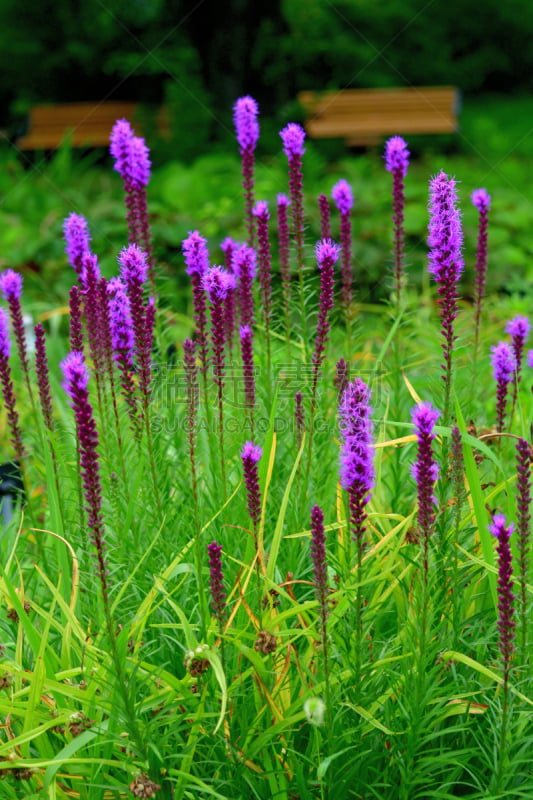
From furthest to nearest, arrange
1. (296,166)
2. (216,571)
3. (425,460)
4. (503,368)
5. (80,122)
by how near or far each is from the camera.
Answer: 1. (80,122)
2. (296,166)
3. (503,368)
4. (216,571)
5. (425,460)

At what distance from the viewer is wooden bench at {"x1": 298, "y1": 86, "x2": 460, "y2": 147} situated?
1268cm

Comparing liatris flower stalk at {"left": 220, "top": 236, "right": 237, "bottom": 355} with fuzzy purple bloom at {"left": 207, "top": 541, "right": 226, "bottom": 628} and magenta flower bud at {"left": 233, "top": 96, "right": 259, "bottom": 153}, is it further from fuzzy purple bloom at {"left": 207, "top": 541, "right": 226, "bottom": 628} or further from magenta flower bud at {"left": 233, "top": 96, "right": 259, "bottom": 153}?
fuzzy purple bloom at {"left": 207, "top": 541, "right": 226, "bottom": 628}

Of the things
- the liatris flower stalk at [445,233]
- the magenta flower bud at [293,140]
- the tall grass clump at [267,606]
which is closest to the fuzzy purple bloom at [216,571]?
the tall grass clump at [267,606]

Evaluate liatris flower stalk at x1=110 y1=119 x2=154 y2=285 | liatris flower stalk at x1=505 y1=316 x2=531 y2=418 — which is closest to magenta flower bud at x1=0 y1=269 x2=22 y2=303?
liatris flower stalk at x1=110 y1=119 x2=154 y2=285

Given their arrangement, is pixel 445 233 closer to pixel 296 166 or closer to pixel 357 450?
pixel 357 450

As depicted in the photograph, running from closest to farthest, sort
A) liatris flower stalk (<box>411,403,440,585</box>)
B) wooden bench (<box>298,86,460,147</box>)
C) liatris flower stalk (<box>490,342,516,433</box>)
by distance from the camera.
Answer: liatris flower stalk (<box>411,403,440,585</box>)
liatris flower stalk (<box>490,342,516,433</box>)
wooden bench (<box>298,86,460,147</box>)

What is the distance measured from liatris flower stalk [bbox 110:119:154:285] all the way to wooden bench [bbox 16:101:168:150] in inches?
398

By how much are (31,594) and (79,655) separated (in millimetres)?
730

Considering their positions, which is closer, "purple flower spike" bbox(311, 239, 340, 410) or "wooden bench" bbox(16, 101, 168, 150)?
"purple flower spike" bbox(311, 239, 340, 410)

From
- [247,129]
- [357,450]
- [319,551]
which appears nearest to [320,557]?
[319,551]

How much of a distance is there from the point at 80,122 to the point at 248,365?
1193 cm

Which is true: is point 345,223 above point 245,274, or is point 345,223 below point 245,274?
above

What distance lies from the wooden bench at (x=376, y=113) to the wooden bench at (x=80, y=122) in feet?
8.15

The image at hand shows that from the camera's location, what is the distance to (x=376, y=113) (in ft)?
44.5
